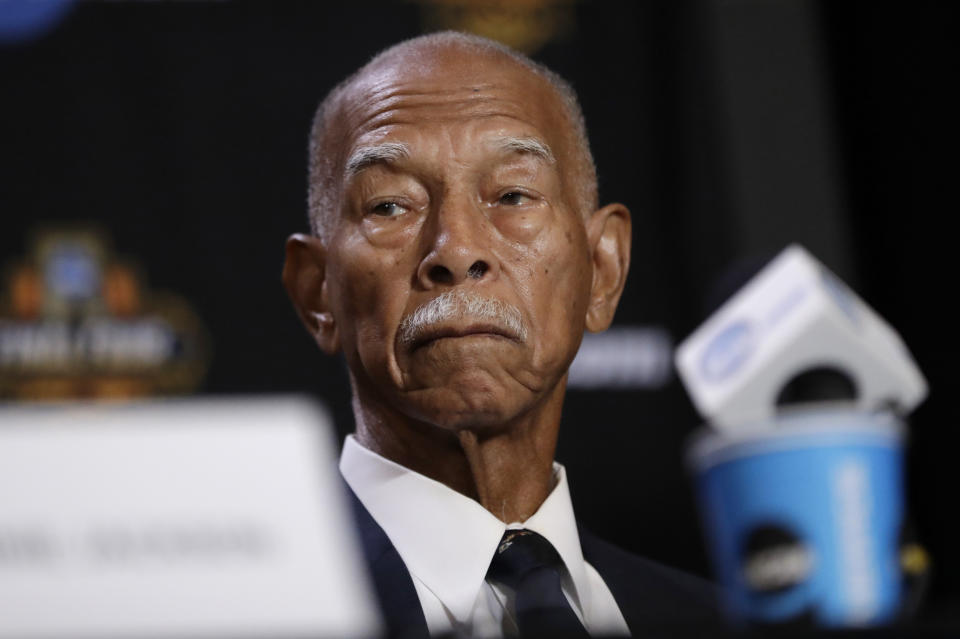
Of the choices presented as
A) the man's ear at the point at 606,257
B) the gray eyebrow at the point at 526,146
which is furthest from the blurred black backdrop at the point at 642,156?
the gray eyebrow at the point at 526,146

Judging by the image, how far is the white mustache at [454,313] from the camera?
1193 millimetres

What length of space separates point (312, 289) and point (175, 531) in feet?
1.88

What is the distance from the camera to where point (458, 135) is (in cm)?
125

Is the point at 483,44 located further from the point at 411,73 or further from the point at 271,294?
the point at 271,294

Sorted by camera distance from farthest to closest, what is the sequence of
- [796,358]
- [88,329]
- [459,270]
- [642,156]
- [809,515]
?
[88,329], [642,156], [459,270], [796,358], [809,515]

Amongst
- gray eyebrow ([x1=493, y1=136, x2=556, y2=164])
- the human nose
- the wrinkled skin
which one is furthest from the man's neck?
gray eyebrow ([x1=493, y1=136, x2=556, y2=164])

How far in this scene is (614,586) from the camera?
4.21ft

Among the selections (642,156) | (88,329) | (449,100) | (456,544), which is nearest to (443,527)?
(456,544)

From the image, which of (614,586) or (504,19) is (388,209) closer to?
(614,586)

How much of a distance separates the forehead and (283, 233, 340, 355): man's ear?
0.11 meters

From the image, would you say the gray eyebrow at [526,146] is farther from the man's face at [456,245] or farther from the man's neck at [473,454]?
the man's neck at [473,454]

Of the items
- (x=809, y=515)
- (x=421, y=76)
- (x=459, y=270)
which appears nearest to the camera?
(x=809, y=515)

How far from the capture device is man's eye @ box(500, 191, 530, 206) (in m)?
1.25

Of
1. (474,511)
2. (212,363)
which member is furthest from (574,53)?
(474,511)
